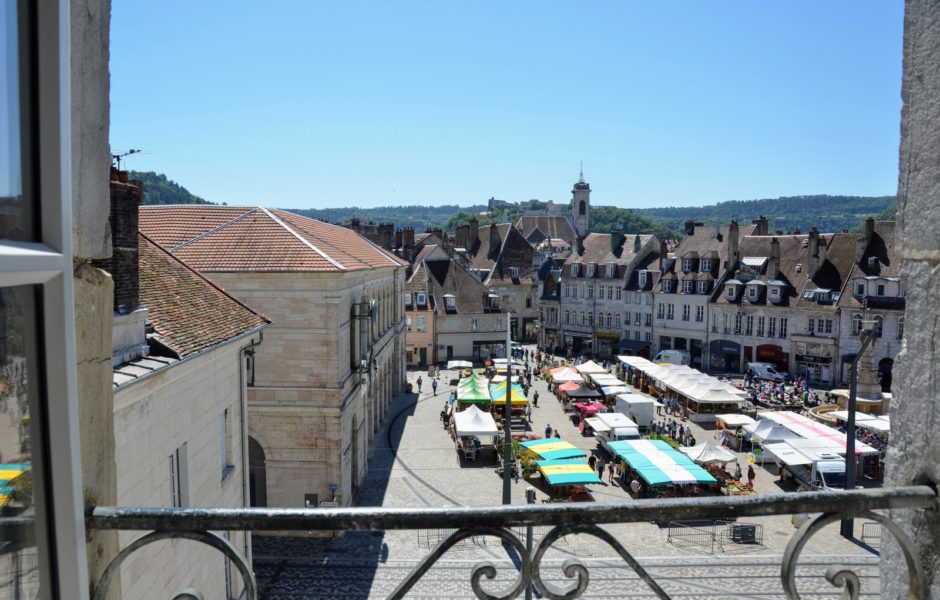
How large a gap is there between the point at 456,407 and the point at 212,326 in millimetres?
23326

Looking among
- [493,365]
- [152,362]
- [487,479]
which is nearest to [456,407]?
[487,479]

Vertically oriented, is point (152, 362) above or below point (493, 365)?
above

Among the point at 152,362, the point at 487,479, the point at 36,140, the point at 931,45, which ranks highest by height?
the point at 931,45

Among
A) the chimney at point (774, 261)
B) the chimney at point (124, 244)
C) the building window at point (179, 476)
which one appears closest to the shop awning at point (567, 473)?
the building window at point (179, 476)

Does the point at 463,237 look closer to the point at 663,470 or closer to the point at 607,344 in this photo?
the point at 607,344

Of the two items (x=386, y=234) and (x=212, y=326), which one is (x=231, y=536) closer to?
(x=212, y=326)

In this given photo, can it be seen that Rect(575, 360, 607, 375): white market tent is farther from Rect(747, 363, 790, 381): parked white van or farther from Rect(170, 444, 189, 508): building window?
Rect(170, 444, 189, 508): building window

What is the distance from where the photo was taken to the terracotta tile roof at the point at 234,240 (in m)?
19.5

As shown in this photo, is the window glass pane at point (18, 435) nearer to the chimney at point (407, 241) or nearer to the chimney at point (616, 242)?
the chimney at point (616, 242)

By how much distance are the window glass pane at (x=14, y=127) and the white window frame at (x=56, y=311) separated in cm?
3

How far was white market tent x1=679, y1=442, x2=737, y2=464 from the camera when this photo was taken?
928 inches

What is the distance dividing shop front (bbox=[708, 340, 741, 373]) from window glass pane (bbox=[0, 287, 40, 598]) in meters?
48.5

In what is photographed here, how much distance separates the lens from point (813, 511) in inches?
80.4

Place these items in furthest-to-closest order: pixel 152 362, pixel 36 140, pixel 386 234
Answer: pixel 386 234 → pixel 152 362 → pixel 36 140
